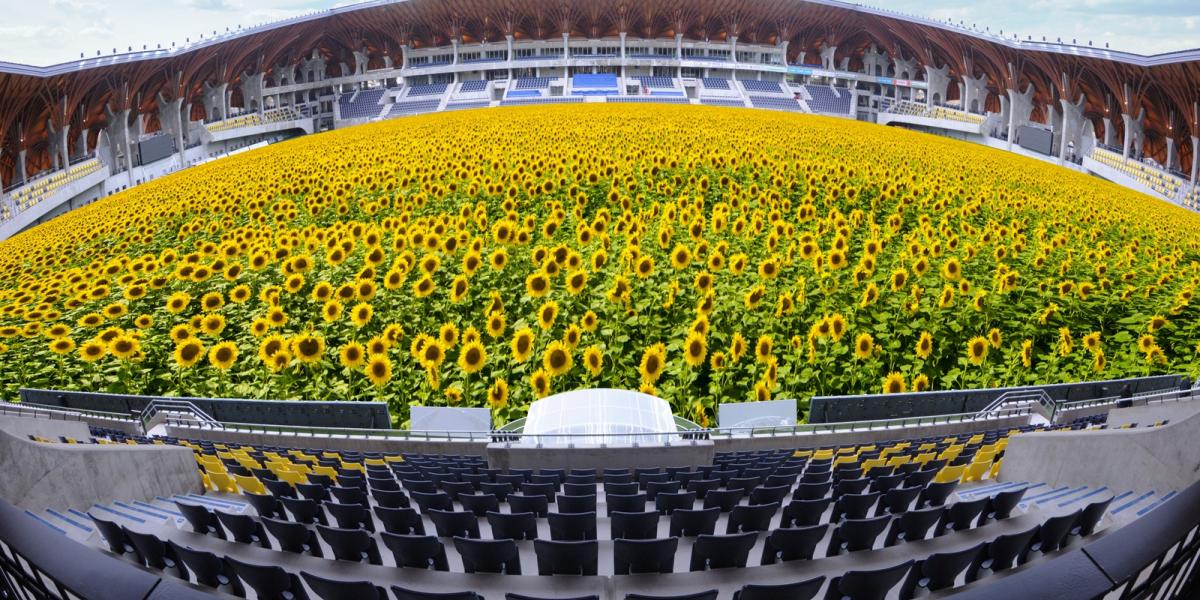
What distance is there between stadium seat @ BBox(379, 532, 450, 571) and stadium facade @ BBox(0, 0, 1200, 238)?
50716mm

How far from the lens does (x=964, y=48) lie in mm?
72812

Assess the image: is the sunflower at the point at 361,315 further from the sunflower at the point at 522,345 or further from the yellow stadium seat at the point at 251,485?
the yellow stadium seat at the point at 251,485

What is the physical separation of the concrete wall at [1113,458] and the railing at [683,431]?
2410 millimetres

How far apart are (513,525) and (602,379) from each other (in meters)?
6.57

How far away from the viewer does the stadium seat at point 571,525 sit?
567 centimetres

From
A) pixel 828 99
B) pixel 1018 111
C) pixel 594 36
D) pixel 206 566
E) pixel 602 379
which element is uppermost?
pixel 594 36

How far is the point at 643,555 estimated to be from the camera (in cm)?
509

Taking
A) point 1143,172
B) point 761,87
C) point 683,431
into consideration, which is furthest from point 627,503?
point 761,87

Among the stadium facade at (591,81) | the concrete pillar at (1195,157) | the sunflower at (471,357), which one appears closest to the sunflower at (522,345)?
the sunflower at (471,357)

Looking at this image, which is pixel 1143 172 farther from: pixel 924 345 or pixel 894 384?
pixel 894 384

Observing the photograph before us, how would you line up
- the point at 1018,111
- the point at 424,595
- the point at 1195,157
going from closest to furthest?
the point at 424,595 → the point at 1195,157 → the point at 1018,111

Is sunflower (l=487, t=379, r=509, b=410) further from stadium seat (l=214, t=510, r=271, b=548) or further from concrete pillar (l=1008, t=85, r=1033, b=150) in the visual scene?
concrete pillar (l=1008, t=85, r=1033, b=150)

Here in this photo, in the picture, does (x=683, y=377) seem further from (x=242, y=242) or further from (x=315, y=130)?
(x=315, y=130)

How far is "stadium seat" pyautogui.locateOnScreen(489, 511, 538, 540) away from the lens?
5812 mm
